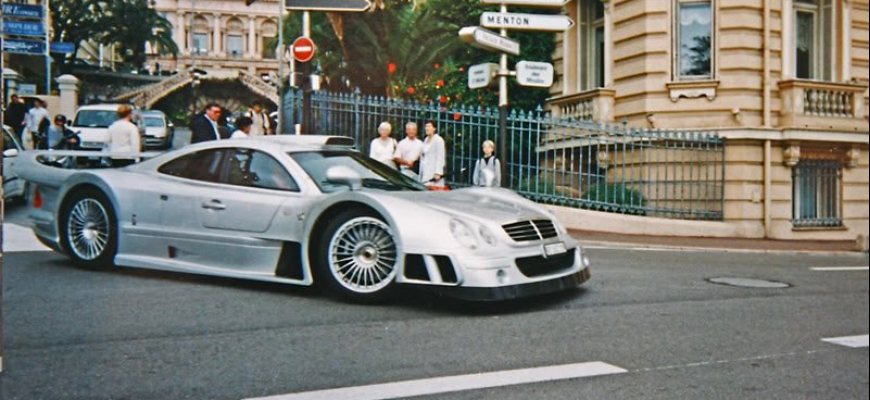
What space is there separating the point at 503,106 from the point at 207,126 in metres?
0.62

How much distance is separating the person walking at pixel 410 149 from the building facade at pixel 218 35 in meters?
0.34

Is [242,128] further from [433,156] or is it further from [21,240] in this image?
[21,240]

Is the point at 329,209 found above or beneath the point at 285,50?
beneath

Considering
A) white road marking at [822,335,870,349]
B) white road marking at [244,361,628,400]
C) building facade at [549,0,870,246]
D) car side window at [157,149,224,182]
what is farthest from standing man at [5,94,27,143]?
white road marking at [822,335,870,349]

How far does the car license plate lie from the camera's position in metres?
3.62

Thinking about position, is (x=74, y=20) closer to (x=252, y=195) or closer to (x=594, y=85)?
(x=252, y=195)

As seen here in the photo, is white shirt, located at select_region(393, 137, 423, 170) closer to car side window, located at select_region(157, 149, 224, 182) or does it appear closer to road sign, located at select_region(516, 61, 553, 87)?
road sign, located at select_region(516, 61, 553, 87)

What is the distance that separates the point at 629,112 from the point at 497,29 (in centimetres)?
45

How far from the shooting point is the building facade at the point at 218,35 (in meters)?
1.57

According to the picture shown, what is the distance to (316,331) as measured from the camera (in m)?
2.91

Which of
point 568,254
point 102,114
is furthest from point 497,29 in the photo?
point 568,254

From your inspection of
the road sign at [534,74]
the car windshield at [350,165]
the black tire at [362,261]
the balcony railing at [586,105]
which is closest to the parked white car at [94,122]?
the car windshield at [350,165]

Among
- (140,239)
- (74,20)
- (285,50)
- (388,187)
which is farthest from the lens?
(388,187)

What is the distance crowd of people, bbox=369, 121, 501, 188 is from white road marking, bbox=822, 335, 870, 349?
3.97m
